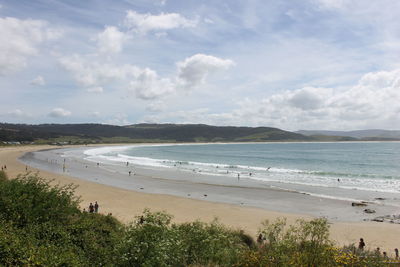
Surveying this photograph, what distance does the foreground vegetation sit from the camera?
704cm

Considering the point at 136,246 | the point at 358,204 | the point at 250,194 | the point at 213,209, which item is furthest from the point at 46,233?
the point at 250,194

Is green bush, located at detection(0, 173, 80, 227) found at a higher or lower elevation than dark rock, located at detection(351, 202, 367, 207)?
higher

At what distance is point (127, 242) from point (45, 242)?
8.85 ft

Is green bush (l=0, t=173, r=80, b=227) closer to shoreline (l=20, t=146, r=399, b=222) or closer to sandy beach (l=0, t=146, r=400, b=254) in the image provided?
sandy beach (l=0, t=146, r=400, b=254)

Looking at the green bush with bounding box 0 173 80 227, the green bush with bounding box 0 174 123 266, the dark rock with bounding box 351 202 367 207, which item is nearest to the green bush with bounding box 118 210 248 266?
the green bush with bounding box 0 174 123 266

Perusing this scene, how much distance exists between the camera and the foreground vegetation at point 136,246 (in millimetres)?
7043

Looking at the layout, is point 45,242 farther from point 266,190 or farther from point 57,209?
point 266,190

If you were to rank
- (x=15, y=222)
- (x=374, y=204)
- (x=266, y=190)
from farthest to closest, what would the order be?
(x=266, y=190) → (x=374, y=204) → (x=15, y=222)

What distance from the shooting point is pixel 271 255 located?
766 centimetres

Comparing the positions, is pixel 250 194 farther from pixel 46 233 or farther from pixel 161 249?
pixel 161 249

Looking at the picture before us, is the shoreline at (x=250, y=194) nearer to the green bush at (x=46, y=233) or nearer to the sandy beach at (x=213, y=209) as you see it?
the sandy beach at (x=213, y=209)

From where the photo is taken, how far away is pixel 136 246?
26.0 feet

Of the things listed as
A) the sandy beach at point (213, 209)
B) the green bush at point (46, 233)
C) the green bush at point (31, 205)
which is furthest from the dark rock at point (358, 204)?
the green bush at point (31, 205)

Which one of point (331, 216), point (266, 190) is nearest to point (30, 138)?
point (266, 190)
